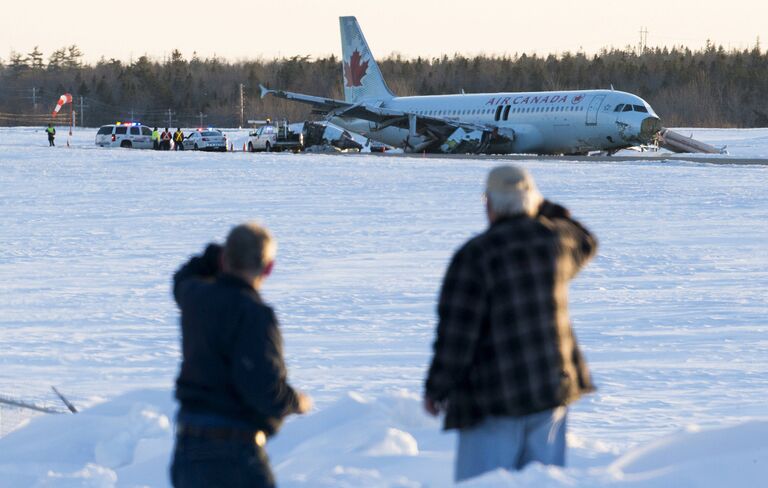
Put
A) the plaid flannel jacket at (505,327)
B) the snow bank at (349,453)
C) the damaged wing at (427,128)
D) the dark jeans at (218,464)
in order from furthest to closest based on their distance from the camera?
1. the damaged wing at (427,128)
2. the snow bank at (349,453)
3. the plaid flannel jacket at (505,327)
4. the dark jeans at (218,464)

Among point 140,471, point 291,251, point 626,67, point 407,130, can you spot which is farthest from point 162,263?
point 626,67

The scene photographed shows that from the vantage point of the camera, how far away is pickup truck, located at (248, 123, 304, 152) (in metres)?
58.4

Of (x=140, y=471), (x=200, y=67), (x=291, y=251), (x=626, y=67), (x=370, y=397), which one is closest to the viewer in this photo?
(x=140, y=471)

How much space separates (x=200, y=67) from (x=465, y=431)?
489 feet

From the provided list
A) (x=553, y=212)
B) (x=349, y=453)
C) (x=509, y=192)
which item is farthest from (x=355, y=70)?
(x=509, y=192)

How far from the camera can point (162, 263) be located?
1675cm

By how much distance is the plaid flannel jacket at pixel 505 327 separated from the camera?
4406mm

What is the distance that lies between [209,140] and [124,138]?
4.85 meters

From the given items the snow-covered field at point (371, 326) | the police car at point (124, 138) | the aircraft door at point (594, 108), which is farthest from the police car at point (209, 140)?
the snow-covered field at point (371, 326)

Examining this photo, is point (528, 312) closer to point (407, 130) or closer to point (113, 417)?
point (113, 417)

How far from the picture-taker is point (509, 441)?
4598 millimetres

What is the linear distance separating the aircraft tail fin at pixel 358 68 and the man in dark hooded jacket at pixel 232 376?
167 feet

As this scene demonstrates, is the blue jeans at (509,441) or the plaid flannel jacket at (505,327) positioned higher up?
the plaid flannel jacket at (505,327)

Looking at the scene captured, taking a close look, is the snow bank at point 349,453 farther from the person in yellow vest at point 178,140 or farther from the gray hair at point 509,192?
the person in yellow vest at point 178,140
